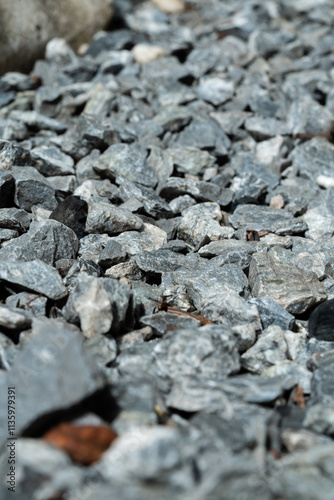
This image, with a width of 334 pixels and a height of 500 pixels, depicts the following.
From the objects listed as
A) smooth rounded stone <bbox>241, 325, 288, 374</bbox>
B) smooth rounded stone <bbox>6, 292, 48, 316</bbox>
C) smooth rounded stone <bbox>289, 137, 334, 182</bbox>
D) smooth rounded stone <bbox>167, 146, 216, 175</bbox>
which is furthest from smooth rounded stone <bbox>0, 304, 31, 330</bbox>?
smooth rounded stone <bbox>289, 137, 334, 182</bbox>

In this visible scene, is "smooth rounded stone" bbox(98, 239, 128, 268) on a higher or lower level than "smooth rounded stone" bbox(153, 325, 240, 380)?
lower

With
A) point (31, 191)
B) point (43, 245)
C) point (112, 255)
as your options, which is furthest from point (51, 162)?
point (112, 255)

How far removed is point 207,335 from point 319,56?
172 inches

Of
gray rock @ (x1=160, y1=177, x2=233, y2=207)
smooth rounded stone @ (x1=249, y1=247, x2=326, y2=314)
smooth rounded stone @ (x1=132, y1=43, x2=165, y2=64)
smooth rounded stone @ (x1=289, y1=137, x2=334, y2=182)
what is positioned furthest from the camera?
smooth rounded stone @ (x1=132, y1=43, x2=165, y2=64)

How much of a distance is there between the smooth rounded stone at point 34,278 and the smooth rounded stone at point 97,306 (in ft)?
0.52

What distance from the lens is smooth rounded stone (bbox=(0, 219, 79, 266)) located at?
2.84m

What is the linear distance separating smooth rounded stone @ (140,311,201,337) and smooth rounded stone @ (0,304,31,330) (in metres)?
0.53

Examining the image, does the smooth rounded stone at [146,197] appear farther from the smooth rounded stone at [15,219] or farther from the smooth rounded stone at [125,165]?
the smooth rounded stone at [15,219]

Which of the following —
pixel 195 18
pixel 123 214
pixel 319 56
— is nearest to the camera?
pixel 123 214

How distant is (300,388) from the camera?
2.21 meters

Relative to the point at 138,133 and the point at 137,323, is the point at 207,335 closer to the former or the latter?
the point at 137,323

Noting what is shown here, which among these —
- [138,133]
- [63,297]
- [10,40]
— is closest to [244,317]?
[63,297]

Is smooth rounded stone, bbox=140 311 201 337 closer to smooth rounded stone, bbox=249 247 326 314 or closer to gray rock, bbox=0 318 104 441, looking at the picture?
smooth rounded stone, bbox=249 247 326 314

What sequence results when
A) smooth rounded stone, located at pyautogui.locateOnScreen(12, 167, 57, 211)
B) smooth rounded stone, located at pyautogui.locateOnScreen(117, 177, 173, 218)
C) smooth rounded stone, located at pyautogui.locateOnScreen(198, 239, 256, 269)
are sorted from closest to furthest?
smooth rounded stone, located at pyautogui.locateOnScreen(198, 239, 256, 269)
smooth rounded stone, located at pyautogui.locateOnScreen(12, 167, 57, 211)
smooth rounded stone, located at pyautogui.locateOnScreen(117, 177, 173, 218)
